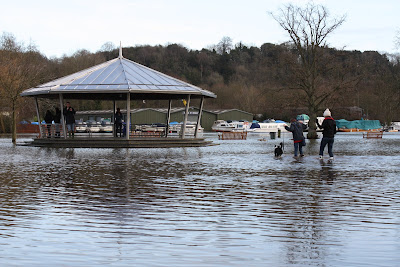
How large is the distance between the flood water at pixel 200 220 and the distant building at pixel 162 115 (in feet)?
240

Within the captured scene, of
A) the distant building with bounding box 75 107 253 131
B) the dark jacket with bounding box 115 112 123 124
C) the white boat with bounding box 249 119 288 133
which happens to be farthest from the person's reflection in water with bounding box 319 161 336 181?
the distant building with bounding box 75 107 253 131

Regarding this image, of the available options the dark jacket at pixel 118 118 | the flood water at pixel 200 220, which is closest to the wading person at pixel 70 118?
the dark jacket at pixel 118 118

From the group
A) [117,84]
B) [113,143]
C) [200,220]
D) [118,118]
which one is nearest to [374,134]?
[118,118]

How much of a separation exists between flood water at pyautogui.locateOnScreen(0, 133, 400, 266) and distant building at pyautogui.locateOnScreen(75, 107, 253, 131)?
73.1 m

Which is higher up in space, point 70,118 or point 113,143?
point 70,118

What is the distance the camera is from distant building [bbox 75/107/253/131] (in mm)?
88062

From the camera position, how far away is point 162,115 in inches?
3686

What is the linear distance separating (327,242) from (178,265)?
1948 mm

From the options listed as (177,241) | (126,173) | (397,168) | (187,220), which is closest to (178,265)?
(177,241)

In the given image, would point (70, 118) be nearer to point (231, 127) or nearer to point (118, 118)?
point (118, 118)

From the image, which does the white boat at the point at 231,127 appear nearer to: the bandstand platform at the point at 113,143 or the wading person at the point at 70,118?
the bandstand platform at the point at 113,143

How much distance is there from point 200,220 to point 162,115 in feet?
280

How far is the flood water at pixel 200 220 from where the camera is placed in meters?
6.19

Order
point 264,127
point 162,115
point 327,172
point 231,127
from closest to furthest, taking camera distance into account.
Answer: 1. point 327,172
2. point 231,127
3. point 264,127
4. point 162,115
